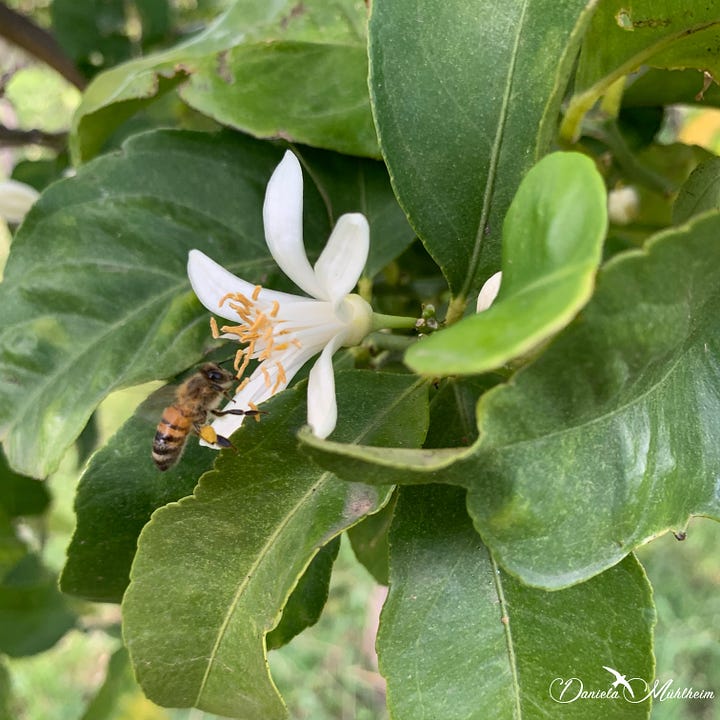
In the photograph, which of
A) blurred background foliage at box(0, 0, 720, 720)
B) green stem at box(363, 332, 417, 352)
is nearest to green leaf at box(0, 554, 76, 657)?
blurred background foliage at box(0, 0, 720, 720)

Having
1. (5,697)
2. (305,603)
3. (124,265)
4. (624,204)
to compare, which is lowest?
(5,697)

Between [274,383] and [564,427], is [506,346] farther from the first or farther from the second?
[274,383]

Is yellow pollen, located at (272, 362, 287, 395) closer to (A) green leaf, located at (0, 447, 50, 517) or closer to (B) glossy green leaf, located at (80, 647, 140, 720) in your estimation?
(A) green leaf, located at (0, 447, 50, 517)

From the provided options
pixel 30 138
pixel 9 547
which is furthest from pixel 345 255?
pixel 9 547

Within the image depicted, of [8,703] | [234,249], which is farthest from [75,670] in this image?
[234,249]

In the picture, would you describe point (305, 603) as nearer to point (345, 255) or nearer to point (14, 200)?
point (345, 255)

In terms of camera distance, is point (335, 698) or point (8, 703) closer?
point (8, 703)

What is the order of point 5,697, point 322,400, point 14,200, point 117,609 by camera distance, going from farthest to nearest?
1. point 117,609
2. point 5,697
3. point 14,200
4. point 322,400
